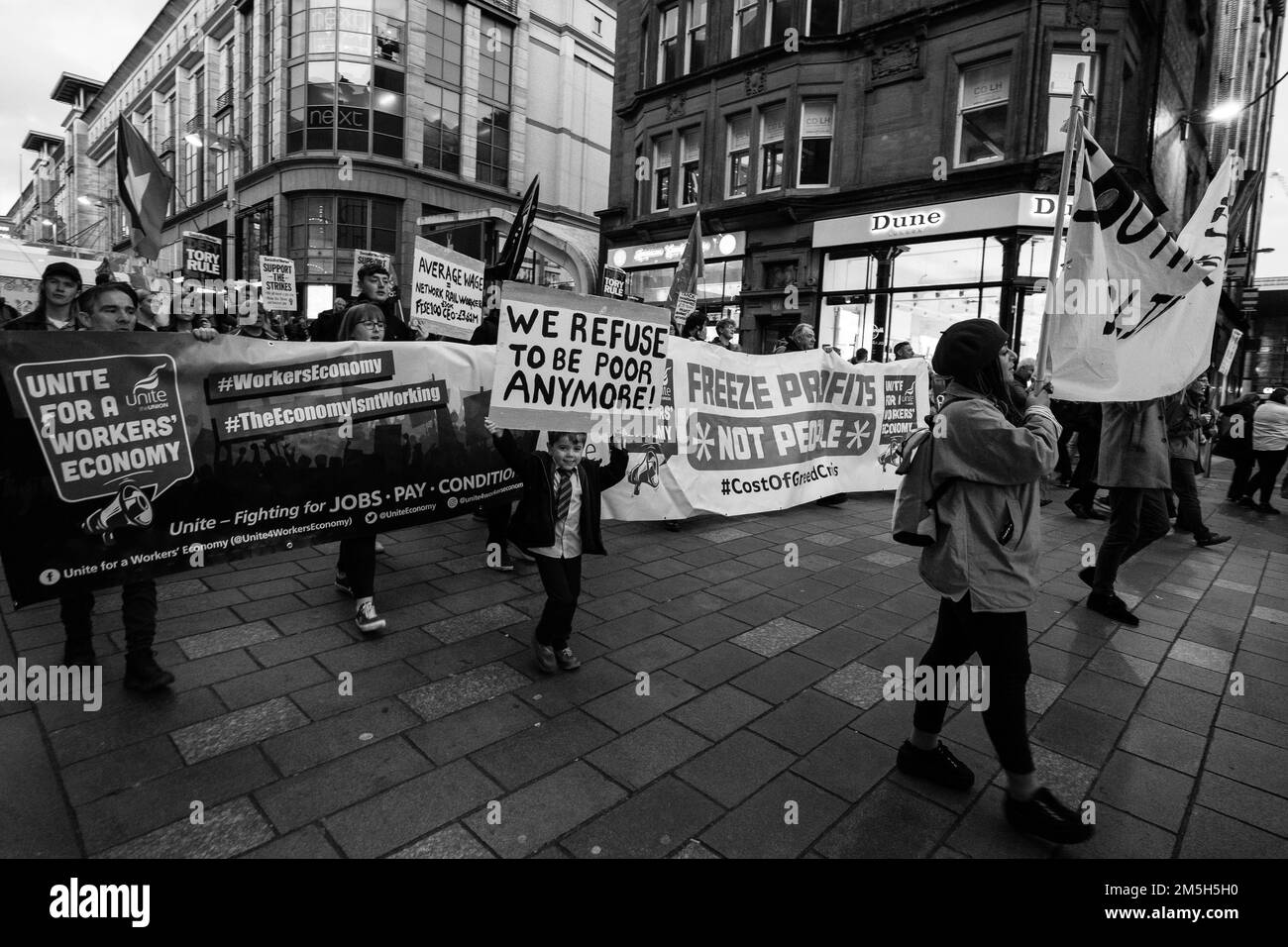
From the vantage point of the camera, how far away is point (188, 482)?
378 cm

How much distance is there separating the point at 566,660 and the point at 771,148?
19.7 meters

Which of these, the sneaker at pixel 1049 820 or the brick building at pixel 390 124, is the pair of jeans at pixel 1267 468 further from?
the brick building at pixel 390 124

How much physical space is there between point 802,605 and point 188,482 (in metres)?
3.86

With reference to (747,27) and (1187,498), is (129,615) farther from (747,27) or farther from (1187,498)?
(747,27)

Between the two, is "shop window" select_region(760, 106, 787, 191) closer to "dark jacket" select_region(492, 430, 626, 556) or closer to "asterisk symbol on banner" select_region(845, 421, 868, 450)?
"asterisk symbol on banner" select_region(845, 421, 868, 450)

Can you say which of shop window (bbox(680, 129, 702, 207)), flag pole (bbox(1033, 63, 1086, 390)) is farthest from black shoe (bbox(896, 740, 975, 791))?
shop window (bbox(680, 129, 702, 207))

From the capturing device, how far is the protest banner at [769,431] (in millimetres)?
6715

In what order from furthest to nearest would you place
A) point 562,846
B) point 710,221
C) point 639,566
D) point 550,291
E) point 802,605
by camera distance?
1. point 710,221
2. point 639,566
3. point 802,605
4. point 550,291
5. point 562,846

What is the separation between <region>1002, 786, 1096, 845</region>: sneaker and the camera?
7.97 feet

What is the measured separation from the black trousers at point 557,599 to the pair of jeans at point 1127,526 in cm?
385

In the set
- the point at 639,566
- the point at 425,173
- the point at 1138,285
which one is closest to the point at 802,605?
the point at 639,566
